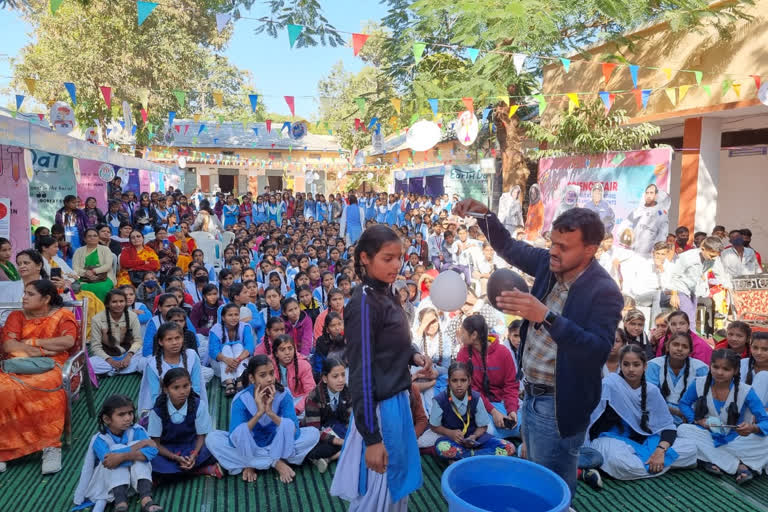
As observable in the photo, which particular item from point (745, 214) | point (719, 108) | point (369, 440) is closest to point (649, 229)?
point (719, 108)

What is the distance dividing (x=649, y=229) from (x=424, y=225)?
5058mm

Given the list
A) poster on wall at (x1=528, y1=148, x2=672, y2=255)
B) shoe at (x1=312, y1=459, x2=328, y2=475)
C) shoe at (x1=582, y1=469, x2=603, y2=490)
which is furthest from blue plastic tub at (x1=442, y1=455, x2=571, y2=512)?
poster on wall at (x1=528, y1=148, x2=672, y2=255)

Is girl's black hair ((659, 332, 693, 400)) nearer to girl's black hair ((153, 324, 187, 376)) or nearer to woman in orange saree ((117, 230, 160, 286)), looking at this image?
girl's black hair ((153, 324, 187, 376))

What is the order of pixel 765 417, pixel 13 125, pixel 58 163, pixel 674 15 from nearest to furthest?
1. pixel 765 417
2. pixel 13 125
3. pixel 674 15
4. pixel 58 163

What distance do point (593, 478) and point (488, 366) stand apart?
43.9 inches

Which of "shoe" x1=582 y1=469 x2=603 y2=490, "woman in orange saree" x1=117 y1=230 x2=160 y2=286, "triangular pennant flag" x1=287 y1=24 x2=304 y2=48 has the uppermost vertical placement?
"triangular pennant flag" x1=287 y1=24 x2=304 y2=48

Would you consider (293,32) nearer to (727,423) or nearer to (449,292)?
(449,292)

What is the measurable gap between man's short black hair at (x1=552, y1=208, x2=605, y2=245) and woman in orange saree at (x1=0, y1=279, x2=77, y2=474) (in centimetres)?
341

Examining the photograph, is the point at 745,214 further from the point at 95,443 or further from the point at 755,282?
the point at 95,443

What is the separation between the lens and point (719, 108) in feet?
26.5

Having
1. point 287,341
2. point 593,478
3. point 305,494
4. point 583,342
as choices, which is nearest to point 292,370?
point 287,341

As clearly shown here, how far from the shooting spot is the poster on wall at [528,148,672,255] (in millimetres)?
7406

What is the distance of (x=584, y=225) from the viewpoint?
75.8 inches

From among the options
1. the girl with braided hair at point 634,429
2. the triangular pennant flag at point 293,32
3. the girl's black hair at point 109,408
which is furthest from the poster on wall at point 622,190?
the girl's black hair at point 109,408
